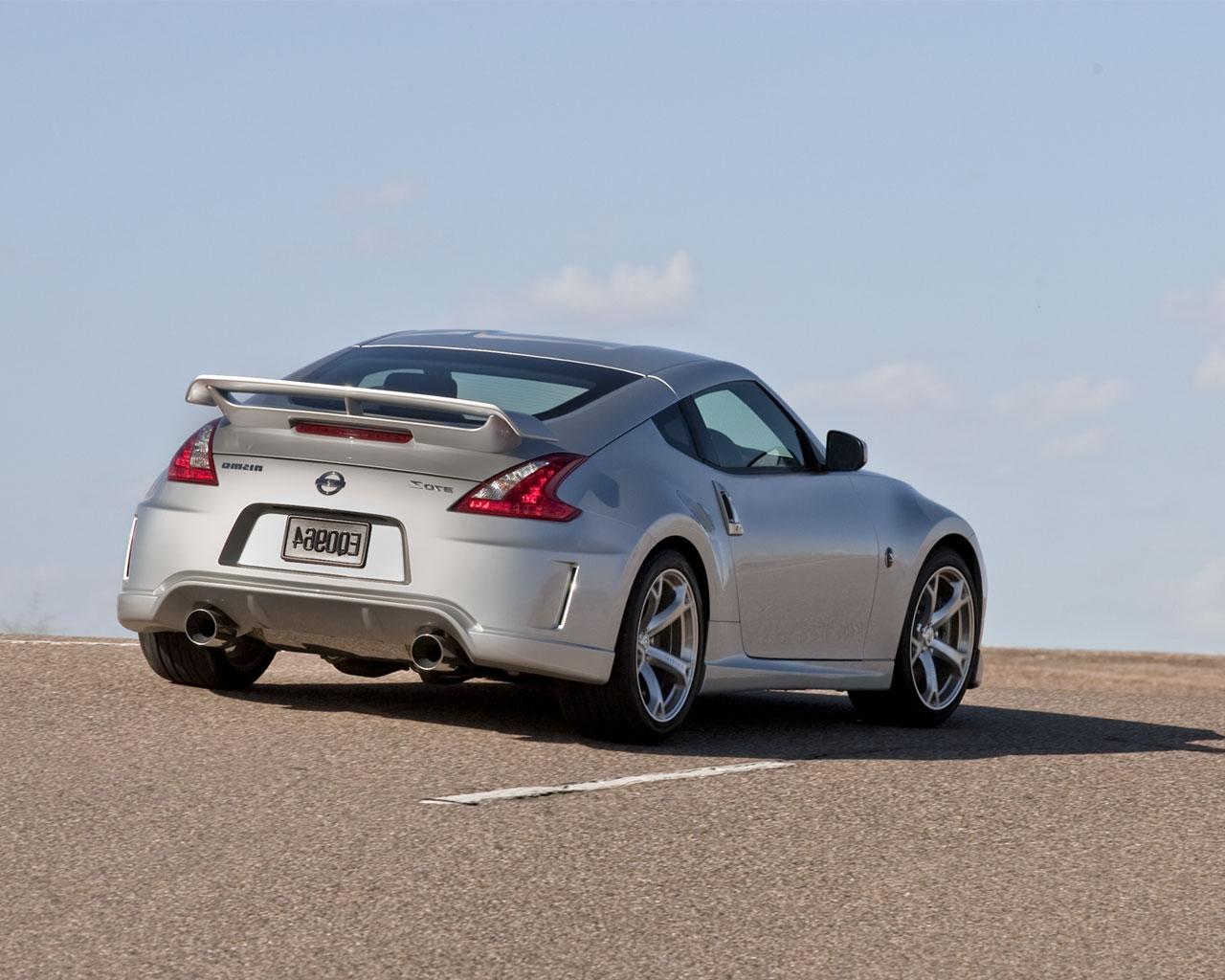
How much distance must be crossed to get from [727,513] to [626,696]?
99cm

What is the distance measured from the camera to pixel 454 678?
8.19m

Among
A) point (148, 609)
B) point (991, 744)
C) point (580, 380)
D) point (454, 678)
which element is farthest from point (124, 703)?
point (991, 744)

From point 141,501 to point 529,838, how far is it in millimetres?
2710

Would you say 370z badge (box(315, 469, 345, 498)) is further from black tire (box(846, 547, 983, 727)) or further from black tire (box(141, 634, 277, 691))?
black tire (box(846, 547, 983, 727))

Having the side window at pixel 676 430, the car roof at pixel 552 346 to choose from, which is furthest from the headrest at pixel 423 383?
the side window at pixel 676 430

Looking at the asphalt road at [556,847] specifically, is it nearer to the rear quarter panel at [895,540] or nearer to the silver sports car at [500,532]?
the silver sports car at [500,532]

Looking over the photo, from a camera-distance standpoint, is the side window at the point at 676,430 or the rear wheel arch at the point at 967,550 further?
the rear wheel arch at the point at 967,550

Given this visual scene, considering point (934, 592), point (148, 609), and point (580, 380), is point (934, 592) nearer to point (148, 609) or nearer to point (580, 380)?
point (580, 380)

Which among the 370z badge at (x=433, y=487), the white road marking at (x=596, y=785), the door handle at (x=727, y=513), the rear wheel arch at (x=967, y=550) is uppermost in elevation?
the 370z badge at (x=433, y=487)

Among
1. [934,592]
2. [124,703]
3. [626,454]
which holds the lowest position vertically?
[124,703]

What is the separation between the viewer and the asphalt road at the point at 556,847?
4.80m

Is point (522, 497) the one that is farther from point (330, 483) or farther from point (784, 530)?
point (784, 530)

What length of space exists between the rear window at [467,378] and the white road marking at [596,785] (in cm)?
144

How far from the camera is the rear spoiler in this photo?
286 inches
